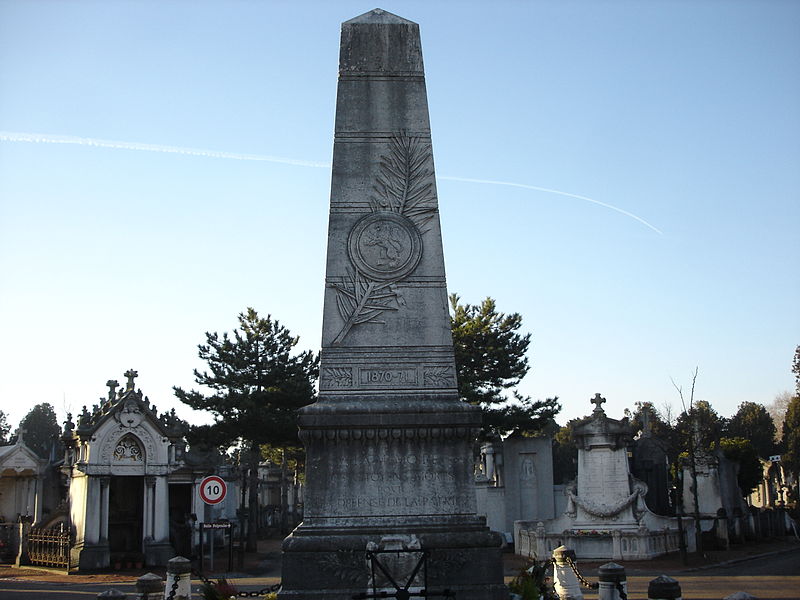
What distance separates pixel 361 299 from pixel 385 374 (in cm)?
115

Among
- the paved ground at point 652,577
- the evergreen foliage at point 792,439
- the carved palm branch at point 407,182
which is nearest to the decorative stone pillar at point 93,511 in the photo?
the paved ground at point 652,577

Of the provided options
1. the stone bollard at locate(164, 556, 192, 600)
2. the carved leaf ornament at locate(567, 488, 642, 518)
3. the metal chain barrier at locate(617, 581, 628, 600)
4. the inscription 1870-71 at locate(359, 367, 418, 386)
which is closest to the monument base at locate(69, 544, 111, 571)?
the stone bollard at locate(164, 556, 192, 600)

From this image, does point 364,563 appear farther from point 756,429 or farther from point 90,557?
point 756,429

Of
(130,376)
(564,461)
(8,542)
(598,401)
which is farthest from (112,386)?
(564,461)

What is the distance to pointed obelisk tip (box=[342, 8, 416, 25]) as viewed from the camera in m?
13.7

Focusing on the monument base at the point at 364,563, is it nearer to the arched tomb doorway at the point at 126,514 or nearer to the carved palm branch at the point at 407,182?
the carved palm branch at the point at 407,182

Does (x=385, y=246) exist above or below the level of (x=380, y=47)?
below

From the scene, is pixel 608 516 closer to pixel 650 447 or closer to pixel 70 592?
pixel 650 447

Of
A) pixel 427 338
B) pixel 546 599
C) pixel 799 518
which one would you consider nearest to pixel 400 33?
pixel 427 338

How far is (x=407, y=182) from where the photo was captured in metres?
12.9

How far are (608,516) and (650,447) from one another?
9549 mm

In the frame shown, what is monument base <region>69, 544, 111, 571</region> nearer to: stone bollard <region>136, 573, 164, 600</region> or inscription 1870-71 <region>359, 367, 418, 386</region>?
stone bollard <region>136, 573, 164, 600</region>

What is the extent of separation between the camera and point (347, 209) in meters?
12.8

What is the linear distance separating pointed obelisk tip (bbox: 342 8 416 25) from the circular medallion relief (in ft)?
10.6
